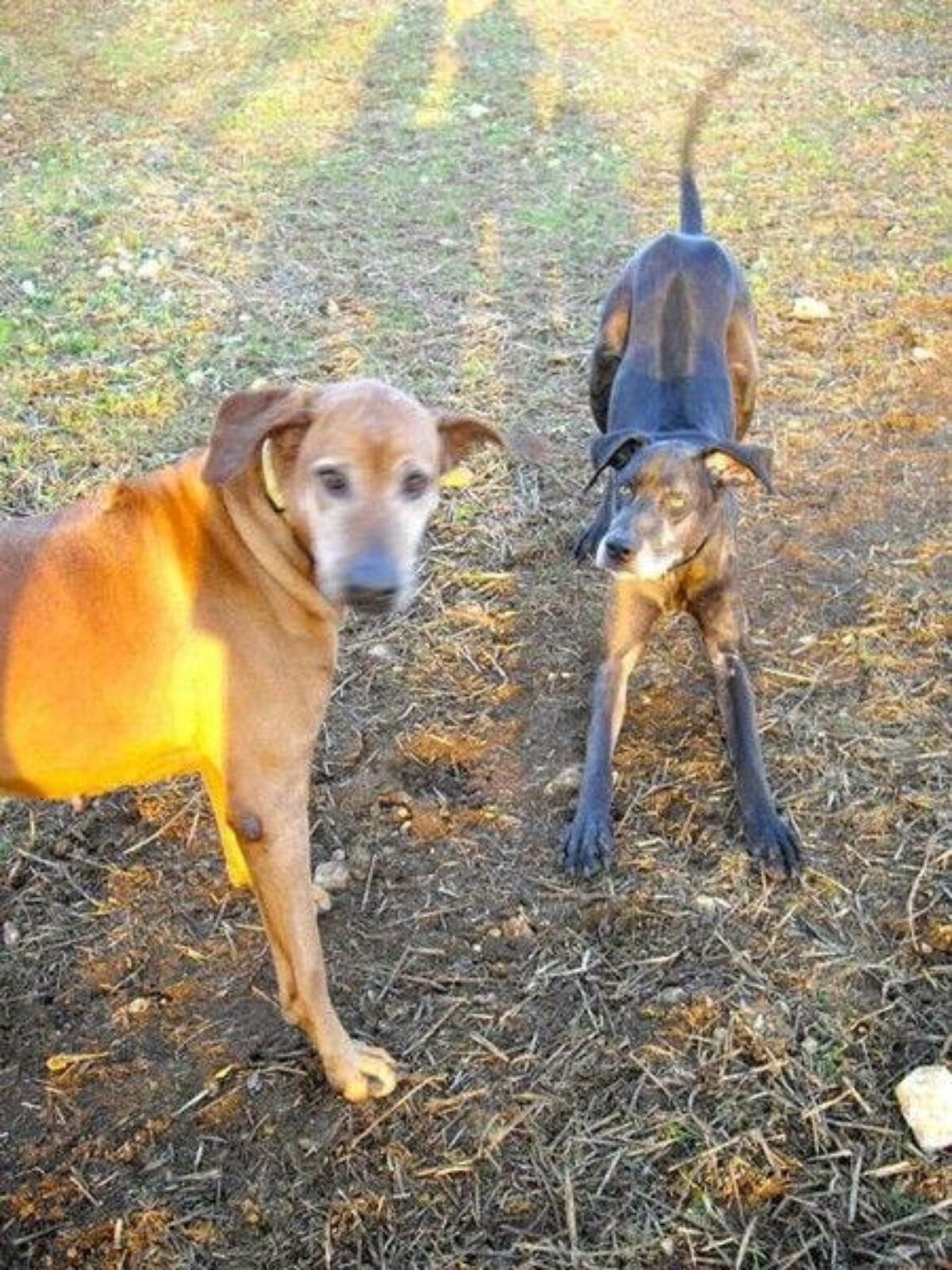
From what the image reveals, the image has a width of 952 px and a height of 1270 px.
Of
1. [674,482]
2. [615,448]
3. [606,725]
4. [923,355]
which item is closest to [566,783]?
[606,725]

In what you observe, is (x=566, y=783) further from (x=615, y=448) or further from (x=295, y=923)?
(x=295, y=923)

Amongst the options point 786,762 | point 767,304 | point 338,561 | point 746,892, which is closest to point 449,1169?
point 746,892

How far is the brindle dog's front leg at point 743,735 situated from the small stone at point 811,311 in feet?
10.2

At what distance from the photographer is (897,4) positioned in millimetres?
12539

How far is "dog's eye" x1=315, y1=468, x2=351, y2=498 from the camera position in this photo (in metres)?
3.04

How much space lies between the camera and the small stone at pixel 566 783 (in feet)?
14.1

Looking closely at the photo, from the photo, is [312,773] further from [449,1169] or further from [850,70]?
[850,70]

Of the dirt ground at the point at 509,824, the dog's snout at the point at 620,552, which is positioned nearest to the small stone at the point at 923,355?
the dirt ground at the point at 509,824

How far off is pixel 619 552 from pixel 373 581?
1.66m

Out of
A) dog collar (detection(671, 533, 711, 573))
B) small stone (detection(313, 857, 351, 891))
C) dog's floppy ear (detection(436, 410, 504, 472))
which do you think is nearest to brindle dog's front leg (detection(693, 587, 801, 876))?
dog collar (detection(671, 533, 711, 573))

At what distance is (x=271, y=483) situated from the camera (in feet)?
10.3

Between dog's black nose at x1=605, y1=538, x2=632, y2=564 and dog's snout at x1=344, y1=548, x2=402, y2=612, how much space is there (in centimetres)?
158

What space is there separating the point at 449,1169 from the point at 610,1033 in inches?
23.6

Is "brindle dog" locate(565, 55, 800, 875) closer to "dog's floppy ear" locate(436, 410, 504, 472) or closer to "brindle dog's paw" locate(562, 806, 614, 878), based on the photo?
"brindle dog's paw" locate(562, 806, 614, 878)
